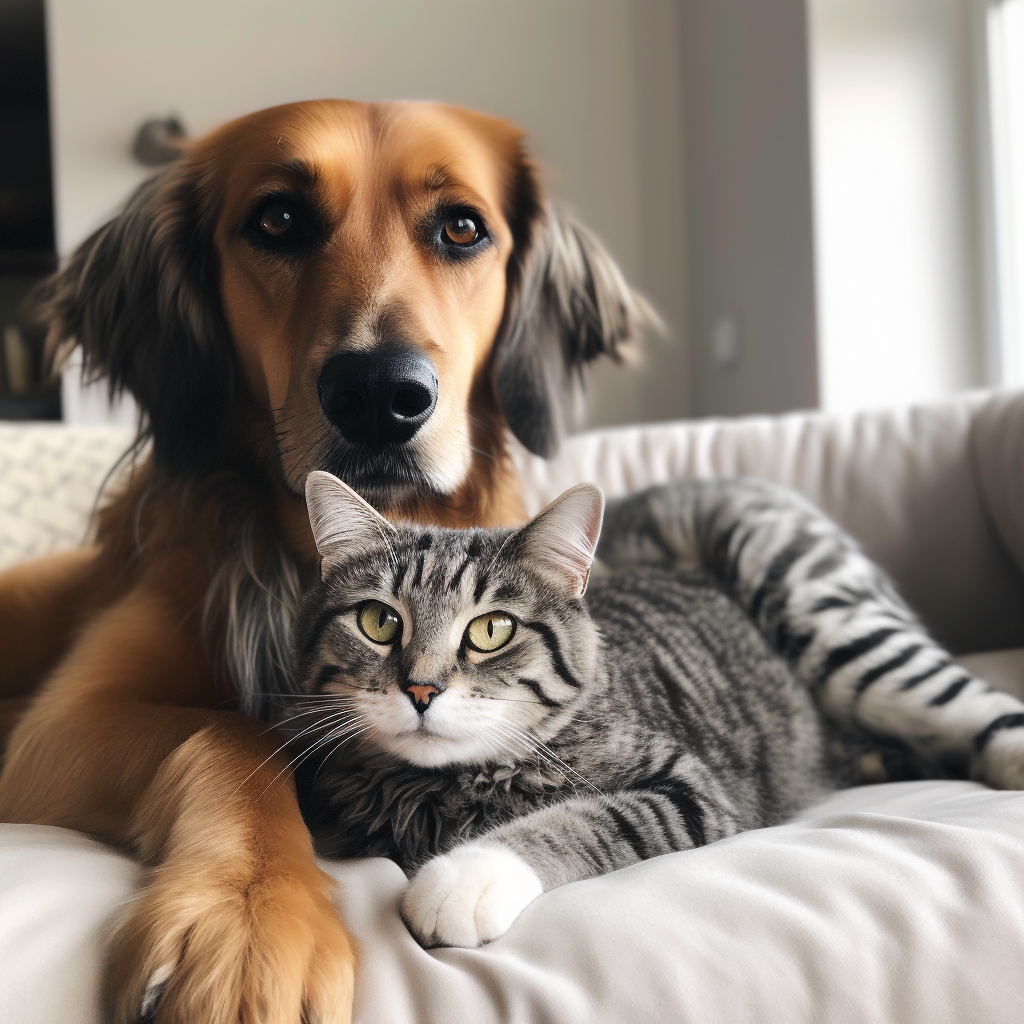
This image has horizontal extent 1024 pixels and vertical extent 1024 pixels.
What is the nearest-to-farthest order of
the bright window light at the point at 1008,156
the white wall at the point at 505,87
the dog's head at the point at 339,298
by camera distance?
the dog's head at the point at 339,298
the bright window light at the point at 1008,156
the white wall at the point at 505,87

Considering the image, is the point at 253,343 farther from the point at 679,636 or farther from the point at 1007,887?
the point at 1007,887

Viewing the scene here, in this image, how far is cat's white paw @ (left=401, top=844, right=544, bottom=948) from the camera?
25.1 inches

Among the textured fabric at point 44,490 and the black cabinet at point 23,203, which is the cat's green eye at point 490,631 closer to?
the textured fabric at point 44,490

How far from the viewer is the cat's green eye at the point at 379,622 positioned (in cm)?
83

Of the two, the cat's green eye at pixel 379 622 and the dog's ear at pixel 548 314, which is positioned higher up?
the dog's ear at pixel 548 314

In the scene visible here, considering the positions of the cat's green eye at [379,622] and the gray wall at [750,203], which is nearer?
the cat's green eye at [379,622]

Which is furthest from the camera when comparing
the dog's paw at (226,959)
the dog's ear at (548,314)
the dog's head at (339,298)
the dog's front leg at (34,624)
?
the dog's front leg at (34,624)

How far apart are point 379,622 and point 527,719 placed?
0.57 ft

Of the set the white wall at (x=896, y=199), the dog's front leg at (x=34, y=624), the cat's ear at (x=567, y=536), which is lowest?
the dog's front leg at (x=34, y=624)

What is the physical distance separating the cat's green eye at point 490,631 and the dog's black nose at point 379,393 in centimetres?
21

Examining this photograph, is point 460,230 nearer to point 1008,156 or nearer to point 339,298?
point 339,298

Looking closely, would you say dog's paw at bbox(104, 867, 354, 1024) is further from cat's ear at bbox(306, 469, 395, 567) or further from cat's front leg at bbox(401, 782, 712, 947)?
cat's ear at bbox(306, 469, 395, 567)

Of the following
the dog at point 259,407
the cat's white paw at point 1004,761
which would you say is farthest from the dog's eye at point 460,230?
the cat's white paw at point 1004,761

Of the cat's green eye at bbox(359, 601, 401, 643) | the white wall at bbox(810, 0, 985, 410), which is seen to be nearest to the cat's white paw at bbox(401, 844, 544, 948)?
the cat's green eye at bbox(359, 601, 401, 643)
